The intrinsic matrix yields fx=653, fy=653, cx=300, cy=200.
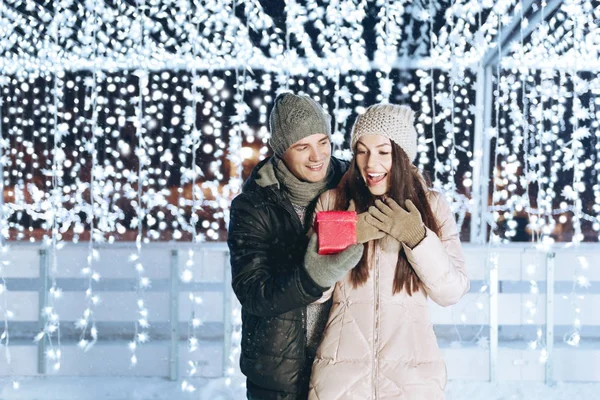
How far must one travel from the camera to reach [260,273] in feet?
4.63

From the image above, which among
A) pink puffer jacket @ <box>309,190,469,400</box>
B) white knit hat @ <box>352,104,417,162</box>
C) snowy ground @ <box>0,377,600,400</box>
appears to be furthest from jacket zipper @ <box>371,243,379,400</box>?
snowy ground @ <box>0,377,600,400</box>

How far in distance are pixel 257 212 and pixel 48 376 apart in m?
2.77

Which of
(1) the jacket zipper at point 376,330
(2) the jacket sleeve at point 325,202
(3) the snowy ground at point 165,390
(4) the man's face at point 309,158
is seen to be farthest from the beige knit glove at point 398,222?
(3) the snowy ground at point 165,390

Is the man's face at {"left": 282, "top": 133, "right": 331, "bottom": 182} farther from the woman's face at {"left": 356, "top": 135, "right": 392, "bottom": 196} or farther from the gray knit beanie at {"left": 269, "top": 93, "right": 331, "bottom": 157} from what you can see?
the woman's face at {"left": 356, "top": 135, "right": 392, "bottom": 196}

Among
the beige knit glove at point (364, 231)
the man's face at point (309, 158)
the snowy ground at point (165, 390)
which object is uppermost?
the man's face at point (309, 158)

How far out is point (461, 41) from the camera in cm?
454

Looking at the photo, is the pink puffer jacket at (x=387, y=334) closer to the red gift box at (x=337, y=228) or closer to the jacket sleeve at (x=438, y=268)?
the jacket sleeve at (x=438, y=268)

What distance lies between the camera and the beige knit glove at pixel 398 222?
1.25 m

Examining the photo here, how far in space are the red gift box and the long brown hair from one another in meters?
0.14

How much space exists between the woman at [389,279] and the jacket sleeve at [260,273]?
4.4 inches

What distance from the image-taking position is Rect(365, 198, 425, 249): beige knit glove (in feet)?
4.10

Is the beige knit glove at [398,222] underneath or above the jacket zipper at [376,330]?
above

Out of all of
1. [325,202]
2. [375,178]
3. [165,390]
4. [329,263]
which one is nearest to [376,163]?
[375,178]

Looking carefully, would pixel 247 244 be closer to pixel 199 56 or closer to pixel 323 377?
pixel 323 377
